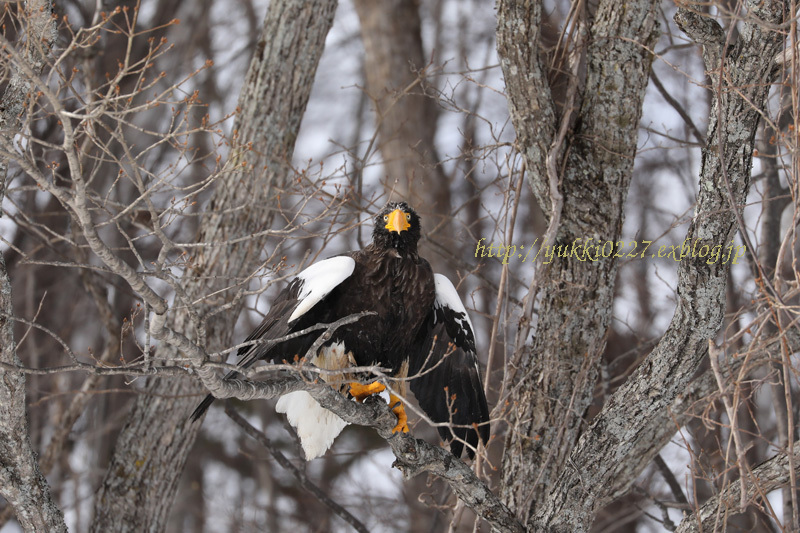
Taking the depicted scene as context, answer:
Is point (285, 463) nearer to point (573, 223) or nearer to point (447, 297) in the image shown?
point (447, 297)

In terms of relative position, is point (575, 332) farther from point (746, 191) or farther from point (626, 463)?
point (746, 191)

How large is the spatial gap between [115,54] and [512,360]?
5857 mm

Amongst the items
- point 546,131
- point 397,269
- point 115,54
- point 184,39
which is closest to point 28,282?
point 115,54

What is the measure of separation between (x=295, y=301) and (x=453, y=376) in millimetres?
966

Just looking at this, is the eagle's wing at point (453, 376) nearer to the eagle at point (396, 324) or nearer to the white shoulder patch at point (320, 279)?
the eagle at point (396, 324)

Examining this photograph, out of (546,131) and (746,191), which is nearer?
(746,191)

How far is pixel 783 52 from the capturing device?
10.5ft

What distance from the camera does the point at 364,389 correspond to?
3889 mm

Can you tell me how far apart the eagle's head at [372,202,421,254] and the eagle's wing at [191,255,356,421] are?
25cm

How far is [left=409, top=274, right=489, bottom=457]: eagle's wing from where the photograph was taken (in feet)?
12.9

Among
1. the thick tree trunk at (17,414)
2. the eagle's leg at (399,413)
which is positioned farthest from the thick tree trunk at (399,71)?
the thick tree trunk at (17,414)

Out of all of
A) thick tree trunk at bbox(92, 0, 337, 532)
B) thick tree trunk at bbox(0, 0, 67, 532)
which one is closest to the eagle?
thick tree trunk at bbox(92, 0, 337, 532)

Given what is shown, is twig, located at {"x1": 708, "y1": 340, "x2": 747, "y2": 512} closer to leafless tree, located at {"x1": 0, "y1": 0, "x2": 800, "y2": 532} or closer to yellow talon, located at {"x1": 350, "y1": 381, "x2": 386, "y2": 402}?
leafless tree, located at {"x1": 0, "y1": 0, "x2": 800, "y2": 532}

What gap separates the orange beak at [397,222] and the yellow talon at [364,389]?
77 centimetres
